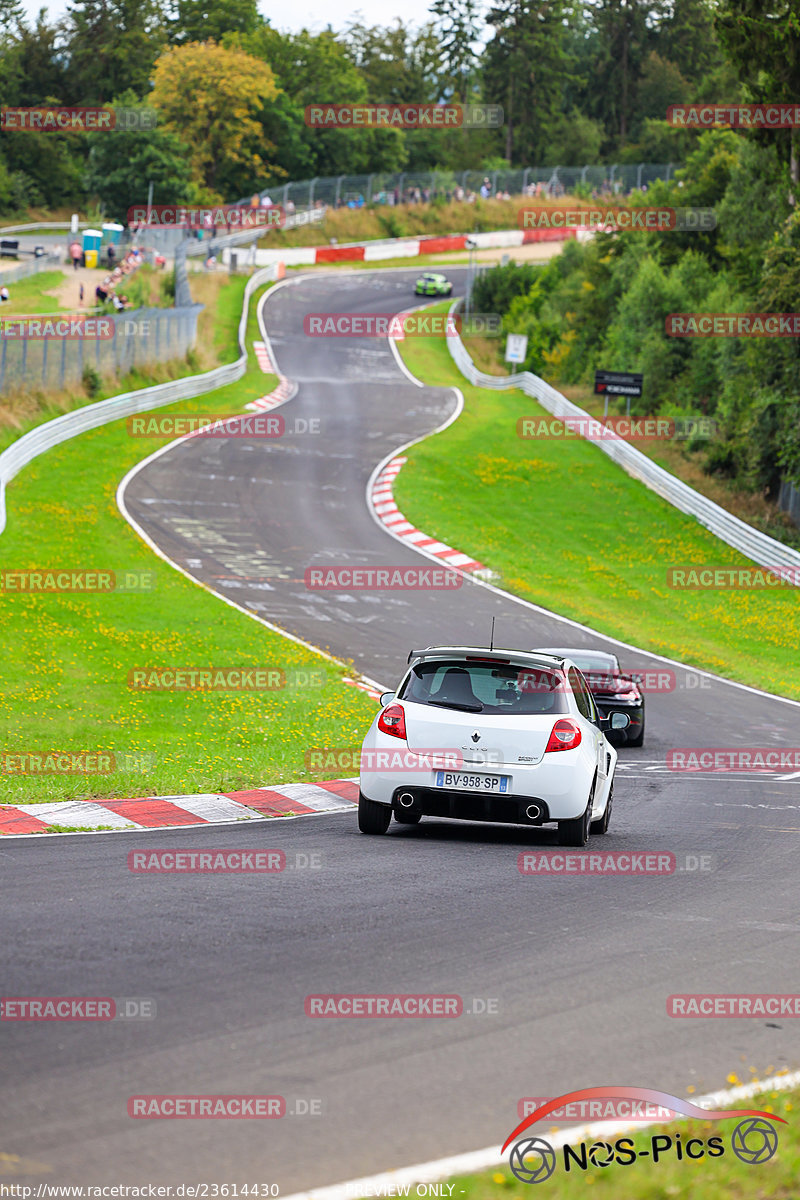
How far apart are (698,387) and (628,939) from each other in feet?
153

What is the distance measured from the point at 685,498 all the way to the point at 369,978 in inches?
1381

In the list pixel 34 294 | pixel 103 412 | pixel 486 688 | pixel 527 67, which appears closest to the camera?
pixel 486 688

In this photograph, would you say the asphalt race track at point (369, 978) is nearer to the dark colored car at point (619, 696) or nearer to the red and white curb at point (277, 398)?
the dark colored car at point (619, 696)

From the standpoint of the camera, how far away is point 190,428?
146 ft

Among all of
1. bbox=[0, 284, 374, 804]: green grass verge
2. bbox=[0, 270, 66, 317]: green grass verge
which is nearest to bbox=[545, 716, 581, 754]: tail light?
bbox=[0, 284, 374, 804]: green grass verge

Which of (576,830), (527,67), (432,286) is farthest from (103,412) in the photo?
(527,67)

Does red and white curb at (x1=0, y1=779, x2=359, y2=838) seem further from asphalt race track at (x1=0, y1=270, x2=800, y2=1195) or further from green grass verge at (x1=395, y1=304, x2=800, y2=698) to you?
green grass verge at (x1=395, y1=304, x2=800, y2=698)

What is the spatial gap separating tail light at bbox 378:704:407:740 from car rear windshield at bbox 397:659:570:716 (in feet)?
0.49

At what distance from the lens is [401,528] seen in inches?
1388

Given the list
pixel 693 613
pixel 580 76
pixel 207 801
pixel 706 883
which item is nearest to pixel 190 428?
pixel 693 613

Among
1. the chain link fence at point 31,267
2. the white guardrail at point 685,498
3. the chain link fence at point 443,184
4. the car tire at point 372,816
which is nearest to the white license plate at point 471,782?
the car tire at point 372,816

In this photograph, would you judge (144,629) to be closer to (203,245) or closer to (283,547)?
(283,547)

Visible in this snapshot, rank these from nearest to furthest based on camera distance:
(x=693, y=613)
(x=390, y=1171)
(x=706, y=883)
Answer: (x=390, y=1171), (x=706, y=883), (x=693, y=613)

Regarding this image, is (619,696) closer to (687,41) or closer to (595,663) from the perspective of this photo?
(595,663)
